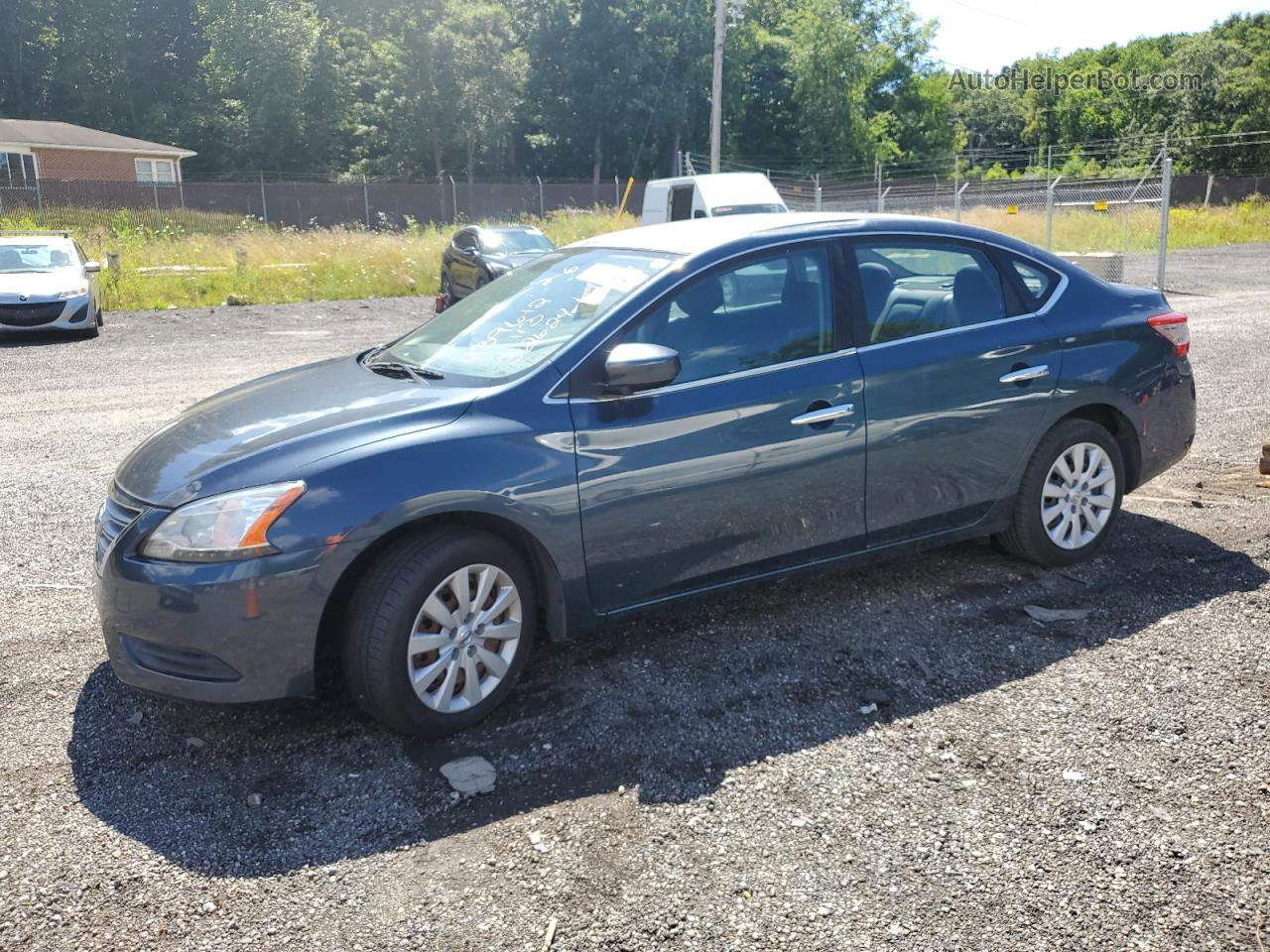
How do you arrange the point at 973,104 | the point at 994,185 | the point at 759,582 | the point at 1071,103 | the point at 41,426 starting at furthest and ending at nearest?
the point at 973,104 → the point at 1071,103 → the point at 994,185 → the point at 41,426 → the point at 759,582

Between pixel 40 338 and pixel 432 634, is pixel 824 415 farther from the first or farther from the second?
pixel 40 338

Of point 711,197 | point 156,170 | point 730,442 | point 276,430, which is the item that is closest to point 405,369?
point 276,430

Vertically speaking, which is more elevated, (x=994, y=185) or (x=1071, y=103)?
(x=1071, y=103)

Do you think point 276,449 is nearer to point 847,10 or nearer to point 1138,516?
point 1138,516

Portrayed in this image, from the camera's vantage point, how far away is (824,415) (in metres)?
4.48

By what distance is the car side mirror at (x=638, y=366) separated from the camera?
401cm

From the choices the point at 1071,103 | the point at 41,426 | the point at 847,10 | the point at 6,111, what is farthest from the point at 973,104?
the point at 41,426

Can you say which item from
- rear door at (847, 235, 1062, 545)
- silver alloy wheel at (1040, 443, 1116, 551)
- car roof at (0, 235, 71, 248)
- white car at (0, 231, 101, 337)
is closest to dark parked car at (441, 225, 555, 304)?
white car at (0, 231, 101, 337)

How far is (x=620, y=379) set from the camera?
403 cm

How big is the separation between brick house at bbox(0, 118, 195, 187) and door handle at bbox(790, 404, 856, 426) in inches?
1848

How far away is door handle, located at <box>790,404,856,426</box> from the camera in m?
4.43

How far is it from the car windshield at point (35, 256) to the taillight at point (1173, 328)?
1519 centimetres

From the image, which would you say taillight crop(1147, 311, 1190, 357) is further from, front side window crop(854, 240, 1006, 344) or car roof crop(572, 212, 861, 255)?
car roof crop(572, 212, 861, 255)

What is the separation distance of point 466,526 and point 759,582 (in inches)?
51.1
